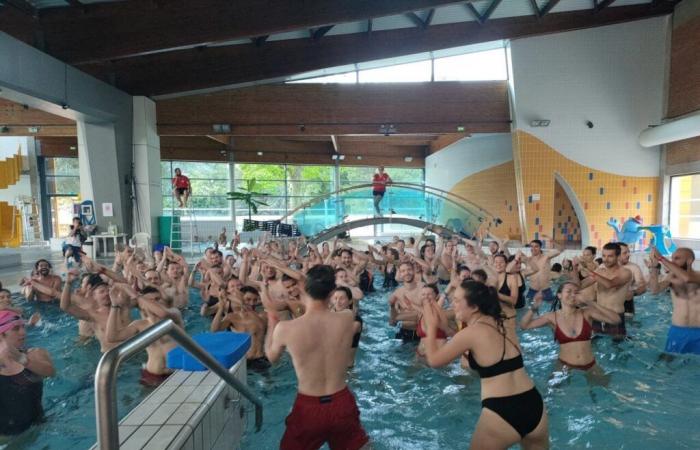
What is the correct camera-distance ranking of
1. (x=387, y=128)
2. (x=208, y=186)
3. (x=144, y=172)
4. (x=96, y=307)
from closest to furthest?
1. (x=96, y=307)
2. (x=144, y=172)
3. (x=387, y=128)
4. (x=208, y=186)

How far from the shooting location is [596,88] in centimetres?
1364

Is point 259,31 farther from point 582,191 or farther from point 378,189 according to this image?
point 582,191

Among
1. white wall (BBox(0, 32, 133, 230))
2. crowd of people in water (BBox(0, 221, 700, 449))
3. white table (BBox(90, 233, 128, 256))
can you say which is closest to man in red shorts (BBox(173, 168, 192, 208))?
white wall (BBox(0, 32, 133, 230))

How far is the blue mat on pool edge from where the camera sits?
273 centimetres

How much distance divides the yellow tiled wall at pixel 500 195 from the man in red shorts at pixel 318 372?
15.0 m

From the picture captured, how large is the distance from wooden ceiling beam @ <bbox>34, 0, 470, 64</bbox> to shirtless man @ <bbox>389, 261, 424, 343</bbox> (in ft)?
21.9

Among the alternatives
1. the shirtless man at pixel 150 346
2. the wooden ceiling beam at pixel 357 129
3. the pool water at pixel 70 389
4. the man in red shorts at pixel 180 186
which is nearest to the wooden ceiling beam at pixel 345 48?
the wooden ceiling beam at pixel 357 129

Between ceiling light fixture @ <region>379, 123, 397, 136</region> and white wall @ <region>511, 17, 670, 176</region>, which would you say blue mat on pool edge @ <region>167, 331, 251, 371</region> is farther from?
white wall @ <region>511, 17, 670, 176</region>

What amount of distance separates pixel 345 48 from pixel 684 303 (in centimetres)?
1139

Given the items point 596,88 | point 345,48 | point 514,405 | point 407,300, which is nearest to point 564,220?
point 596,88

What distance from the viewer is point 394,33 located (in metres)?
13.3

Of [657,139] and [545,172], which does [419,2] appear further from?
[657,139]

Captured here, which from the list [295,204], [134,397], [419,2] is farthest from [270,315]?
[295,204]

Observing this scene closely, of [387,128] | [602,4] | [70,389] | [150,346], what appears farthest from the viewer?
[387,128]
